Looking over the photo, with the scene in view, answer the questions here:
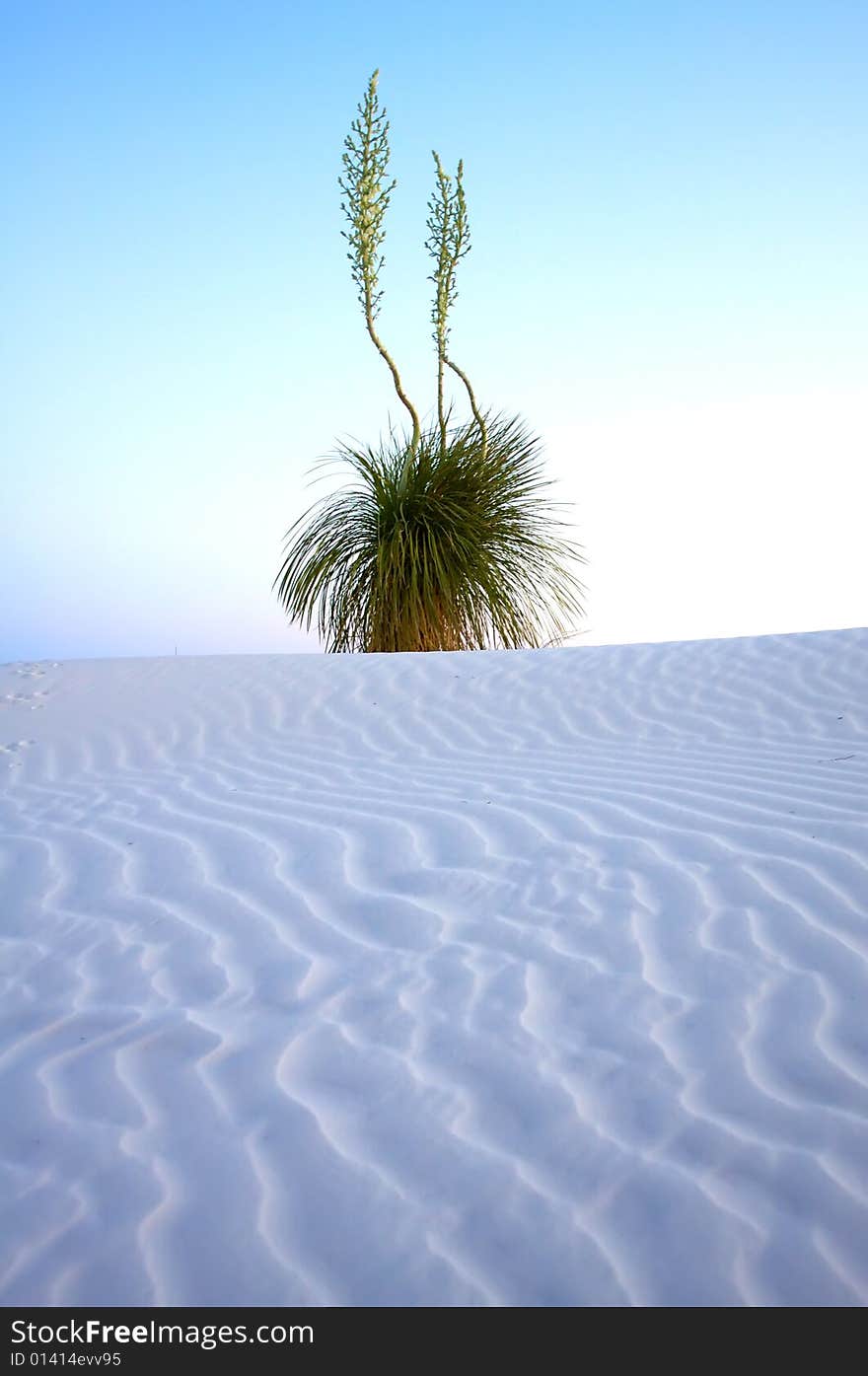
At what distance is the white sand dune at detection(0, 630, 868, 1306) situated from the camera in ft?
4.77

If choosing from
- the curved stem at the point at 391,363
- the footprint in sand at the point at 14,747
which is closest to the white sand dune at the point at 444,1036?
the footprint in sand at the point at 14,747

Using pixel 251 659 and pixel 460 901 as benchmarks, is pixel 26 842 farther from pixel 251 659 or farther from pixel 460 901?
pixel 251 659

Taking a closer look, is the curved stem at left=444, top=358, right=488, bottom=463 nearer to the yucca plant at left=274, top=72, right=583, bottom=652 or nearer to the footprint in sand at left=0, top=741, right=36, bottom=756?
the yucca plant at left=274, top=72, right=583, bottom=652

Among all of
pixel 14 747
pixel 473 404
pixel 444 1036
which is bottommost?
pixel 444 1036

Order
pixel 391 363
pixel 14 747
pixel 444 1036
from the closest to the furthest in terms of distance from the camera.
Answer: pixel 444 1036, pixel 14 747, pixel 391 363

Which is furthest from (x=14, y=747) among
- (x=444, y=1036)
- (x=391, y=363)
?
(x=391, y=363)

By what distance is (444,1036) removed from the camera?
1.97m

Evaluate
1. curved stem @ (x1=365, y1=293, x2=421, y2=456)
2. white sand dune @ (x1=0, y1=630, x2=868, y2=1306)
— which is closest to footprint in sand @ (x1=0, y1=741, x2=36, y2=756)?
white sand dune @ (x1=0, y1=630, x2=868, y2=1306)

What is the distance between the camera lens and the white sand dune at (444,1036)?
4.77 feet

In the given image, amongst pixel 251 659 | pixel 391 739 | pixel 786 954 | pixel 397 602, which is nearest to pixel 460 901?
pixel 786 954

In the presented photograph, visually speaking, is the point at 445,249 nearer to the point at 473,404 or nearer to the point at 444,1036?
the point at 473,404

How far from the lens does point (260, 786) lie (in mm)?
3906

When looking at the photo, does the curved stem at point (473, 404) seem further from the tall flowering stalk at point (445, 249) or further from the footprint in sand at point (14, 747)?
the footprint in sand at point (14, 747)

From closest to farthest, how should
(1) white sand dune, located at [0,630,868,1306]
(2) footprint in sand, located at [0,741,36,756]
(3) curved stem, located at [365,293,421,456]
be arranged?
(1) white sand dune, located at [0,630,868,1306] < (2) footprint in sand, located at [0,741,36,756] < (3) curved stem, located at [365,293,421,456]
